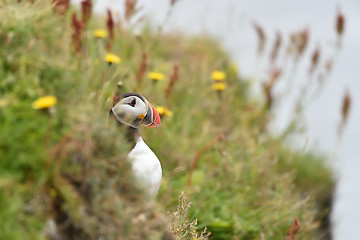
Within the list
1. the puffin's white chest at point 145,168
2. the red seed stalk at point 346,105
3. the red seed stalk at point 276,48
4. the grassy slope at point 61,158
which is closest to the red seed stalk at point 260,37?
the red seed stalk at point 276,48

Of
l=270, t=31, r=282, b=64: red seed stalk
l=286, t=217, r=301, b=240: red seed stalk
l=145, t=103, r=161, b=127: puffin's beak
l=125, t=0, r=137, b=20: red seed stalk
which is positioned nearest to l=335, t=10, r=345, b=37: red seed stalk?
l=270, t=31, r=282, b=64: red seed stalk

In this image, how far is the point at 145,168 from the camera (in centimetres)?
236

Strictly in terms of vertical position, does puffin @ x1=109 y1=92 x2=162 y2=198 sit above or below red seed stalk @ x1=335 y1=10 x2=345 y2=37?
below

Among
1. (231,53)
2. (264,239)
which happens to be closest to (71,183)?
(264,239)

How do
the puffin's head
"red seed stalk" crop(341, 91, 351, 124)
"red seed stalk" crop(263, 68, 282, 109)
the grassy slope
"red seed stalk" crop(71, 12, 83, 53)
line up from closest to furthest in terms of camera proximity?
the grassy slope, the puffin's head, "red seed stalk" crop(71, 12, 83, 53), "red seed stalk" crop(341, 91, 351, 124), "red seed stalk" crop(263, 68, 282, 109)

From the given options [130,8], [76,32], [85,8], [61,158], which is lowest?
[61,158]

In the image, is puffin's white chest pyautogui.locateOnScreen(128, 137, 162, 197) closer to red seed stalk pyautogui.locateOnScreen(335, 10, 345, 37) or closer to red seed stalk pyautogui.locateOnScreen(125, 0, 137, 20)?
red seed stalk pyautogui.locateOnScreen(125, 0, 137, 20)

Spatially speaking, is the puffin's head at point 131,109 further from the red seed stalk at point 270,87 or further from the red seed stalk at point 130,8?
the red seed stalk at point 270,87

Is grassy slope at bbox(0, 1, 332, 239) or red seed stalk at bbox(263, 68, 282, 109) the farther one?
red seed stalk at bbox(263, 68, 282, 109)

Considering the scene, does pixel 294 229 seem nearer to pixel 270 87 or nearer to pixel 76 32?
pixel 76 32

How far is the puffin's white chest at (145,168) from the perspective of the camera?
7.47 ft

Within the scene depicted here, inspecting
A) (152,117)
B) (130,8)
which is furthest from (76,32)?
(130,8)

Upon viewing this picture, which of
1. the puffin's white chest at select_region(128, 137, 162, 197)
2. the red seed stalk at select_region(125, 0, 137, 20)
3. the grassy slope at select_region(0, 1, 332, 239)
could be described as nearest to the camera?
the grassy slope at select_region(0, 1, 332, 239)

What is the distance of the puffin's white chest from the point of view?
2.28 meters
